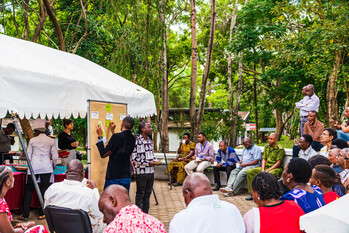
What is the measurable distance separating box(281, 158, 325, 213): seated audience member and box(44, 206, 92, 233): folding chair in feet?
6.75

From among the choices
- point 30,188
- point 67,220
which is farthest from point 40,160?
point 67,220

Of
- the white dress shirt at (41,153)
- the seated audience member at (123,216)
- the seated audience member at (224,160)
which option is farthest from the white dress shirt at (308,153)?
the seated audience member at (123,216)

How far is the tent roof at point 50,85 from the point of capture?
16.7 ft

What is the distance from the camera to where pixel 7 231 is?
3.37 meters

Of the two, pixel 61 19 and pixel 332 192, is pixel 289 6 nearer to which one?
pixel 332 192

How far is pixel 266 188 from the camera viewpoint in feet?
8.89

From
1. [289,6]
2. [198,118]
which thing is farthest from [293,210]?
[198,118]

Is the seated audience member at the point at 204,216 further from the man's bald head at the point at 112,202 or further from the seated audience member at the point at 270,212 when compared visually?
the man's bald head at the point at 112,202

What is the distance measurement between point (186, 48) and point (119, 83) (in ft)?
54.8

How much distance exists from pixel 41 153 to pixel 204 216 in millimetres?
4755

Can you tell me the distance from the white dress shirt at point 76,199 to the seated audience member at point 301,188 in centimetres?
218

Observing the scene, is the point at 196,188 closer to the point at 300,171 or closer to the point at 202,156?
→ the point at 300,171

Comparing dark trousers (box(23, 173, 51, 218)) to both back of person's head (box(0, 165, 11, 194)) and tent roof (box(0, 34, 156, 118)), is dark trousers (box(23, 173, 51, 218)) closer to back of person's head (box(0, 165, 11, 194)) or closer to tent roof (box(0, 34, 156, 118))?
tent roof (box(0, 34, 156, 118))

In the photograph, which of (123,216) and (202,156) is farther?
(202,156)
